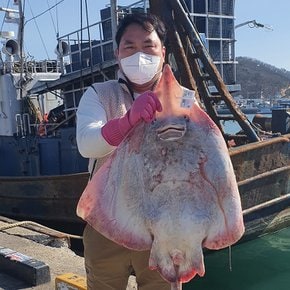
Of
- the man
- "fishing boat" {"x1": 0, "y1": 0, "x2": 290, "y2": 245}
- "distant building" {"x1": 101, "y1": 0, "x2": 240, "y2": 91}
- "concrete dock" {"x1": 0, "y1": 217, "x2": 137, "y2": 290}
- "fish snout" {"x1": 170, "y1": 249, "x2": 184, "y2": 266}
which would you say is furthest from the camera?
"distant building" {"x1": 101, "y1": 0, "x2": 240, "y2": 91}

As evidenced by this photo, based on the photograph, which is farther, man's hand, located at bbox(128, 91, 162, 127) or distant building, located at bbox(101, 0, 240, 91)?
distant building, located at bbox(101, 0, 240, 91)

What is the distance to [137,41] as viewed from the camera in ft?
6.79

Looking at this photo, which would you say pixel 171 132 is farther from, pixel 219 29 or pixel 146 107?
pixel 219 29

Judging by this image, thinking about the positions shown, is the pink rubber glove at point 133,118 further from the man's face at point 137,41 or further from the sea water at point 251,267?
the sea water at point 251,267

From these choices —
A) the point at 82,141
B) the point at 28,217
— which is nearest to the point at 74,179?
the point at 28,217

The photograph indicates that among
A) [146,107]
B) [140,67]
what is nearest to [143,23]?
[140,67]

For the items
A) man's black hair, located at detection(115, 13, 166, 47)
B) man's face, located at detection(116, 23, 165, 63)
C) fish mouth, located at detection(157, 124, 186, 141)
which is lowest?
fish mouth, located at detection(157, 124, 186, 141)

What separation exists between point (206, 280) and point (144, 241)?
4.61 meters

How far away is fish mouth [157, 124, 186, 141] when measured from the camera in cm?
177

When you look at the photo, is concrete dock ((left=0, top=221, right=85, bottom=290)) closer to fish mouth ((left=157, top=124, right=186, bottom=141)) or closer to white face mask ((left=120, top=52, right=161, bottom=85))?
white face mask ((left=120, top=52, right=161, bottom=85))

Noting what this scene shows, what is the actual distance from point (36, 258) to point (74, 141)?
165 inches

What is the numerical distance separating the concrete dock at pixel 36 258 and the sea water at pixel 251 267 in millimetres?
1970

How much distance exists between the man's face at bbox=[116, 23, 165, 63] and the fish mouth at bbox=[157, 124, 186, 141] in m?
0.45

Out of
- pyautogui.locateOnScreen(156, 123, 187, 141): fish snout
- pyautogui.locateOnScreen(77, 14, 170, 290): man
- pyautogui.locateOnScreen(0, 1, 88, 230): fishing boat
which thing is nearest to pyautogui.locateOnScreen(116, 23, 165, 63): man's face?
pyautogui.locateOnScreen(77, 14, 170, 290): man
